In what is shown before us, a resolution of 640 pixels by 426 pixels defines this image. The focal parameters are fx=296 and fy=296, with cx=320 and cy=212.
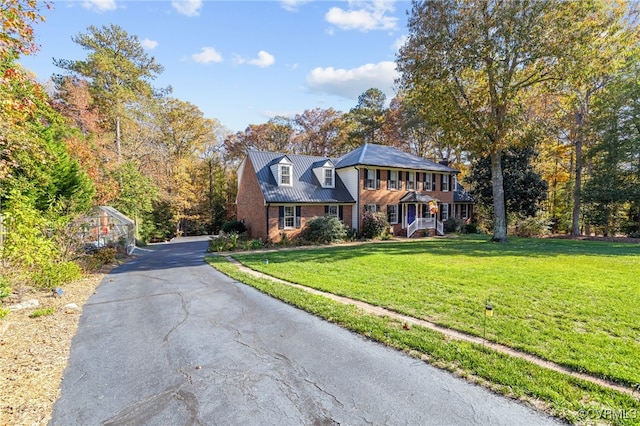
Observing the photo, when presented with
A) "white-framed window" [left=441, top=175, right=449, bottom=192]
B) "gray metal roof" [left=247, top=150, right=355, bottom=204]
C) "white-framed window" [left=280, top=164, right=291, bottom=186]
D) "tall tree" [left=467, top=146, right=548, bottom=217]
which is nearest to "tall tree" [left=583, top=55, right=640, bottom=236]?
"tall tree" [left=467, top=146, right=548, bottom=217]

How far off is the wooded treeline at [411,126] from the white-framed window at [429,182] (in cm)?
477

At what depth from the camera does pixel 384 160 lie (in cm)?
2344

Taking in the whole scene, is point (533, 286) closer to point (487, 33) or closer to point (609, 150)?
point (487, 33)

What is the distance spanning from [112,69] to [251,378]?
93.4ft

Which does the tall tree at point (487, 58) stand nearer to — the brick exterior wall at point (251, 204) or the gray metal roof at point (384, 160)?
the gray metal roof at point (384, 160)

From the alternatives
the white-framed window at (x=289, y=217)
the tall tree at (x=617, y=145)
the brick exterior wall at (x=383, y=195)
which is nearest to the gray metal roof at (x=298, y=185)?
the white-framed window at (x=289, y=217)

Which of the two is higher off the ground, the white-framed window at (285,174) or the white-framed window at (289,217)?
the white-framed window at (285,174)

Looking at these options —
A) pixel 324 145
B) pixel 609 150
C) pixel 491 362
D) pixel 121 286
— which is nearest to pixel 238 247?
pixel 121 286

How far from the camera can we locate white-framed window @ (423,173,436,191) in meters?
25.8

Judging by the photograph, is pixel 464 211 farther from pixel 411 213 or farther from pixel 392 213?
pixel 392 213

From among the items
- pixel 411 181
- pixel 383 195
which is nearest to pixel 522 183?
pixel 411 181

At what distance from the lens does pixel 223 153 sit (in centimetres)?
3947

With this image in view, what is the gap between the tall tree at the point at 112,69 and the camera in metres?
23.6

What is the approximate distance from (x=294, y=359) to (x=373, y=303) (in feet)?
9.51
